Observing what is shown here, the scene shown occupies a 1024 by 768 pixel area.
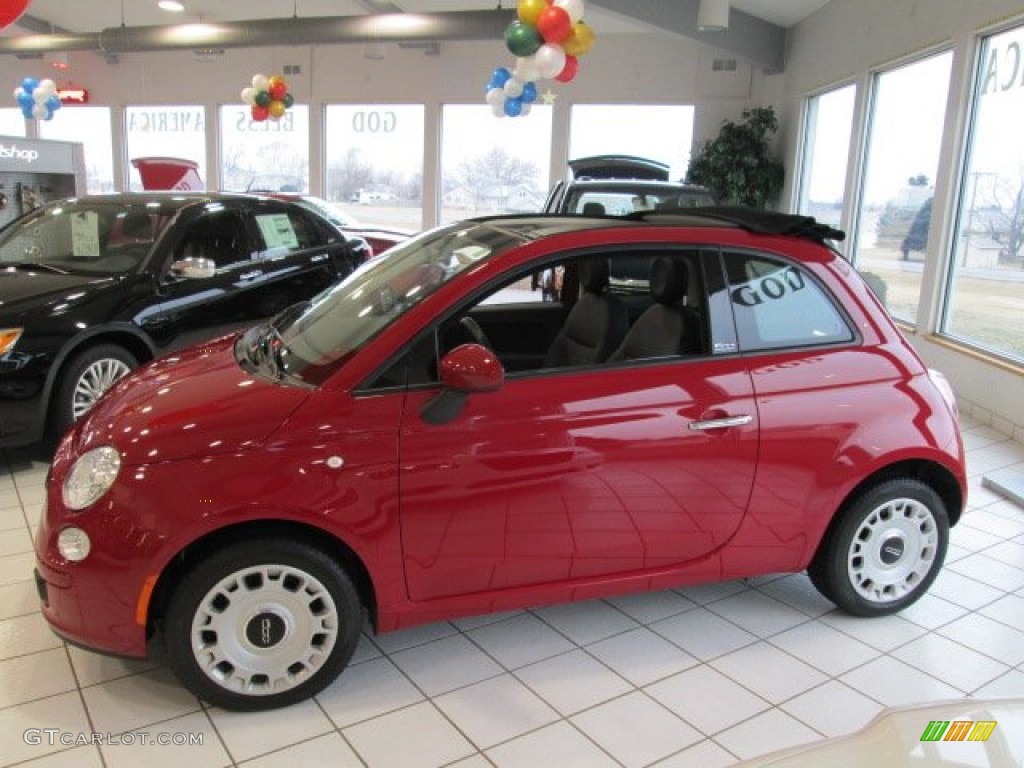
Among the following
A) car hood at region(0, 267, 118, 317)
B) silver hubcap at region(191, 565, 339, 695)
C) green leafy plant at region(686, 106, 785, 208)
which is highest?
green leafy plant at region(686, 106, 785, 208)

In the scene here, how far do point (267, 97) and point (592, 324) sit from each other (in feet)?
34.1

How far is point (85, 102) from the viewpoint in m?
15.0

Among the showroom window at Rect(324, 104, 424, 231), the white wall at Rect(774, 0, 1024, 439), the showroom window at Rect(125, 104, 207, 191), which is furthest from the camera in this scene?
the showroom window at Rect(125, 104, 207, 191)

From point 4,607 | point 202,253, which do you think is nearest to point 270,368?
point 4,607

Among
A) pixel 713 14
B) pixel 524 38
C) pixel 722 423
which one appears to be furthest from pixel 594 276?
pixel 713 14

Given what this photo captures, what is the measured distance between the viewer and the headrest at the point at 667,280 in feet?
8.91

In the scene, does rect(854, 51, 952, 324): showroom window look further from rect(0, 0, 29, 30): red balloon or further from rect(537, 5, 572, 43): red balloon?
rect(0, 0, 29, 30): red balloon

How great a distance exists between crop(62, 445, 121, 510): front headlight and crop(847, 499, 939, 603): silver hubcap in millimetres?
2308

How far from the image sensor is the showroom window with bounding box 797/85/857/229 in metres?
8.82

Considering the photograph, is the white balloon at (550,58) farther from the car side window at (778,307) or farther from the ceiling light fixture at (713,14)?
the car side window at (778,307)

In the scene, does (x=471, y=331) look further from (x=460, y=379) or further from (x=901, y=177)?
(x=901, y=177)

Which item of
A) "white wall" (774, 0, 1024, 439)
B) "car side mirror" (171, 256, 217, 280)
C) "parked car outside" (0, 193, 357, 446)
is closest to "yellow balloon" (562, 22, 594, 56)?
"white wall" (774, 0, 1024, 439)

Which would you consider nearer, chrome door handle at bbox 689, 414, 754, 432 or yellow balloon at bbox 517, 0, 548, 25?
chrome door handle at bbox 689, 414, 754, 432

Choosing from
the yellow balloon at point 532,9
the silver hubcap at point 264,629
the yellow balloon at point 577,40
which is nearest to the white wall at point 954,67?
the yellow balloon at point 577,40
